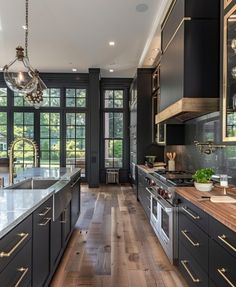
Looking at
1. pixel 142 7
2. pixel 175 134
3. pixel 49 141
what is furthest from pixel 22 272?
pixel 49 141

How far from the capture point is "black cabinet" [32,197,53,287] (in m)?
1.87

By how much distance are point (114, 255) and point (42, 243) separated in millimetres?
1413

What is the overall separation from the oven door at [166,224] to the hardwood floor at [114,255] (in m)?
0.19

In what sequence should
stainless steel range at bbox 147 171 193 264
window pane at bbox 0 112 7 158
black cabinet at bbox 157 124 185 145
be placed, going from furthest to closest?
window pane at bbox 0 112 7 158 → black cabinet at bbox 157 124 185 145 → stainless steel range at bbox 147 171 193 264

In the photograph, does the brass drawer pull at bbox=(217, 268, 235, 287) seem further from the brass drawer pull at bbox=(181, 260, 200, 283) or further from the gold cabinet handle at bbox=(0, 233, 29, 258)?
the gold cabinet handle at bbox=(0, 233, 29, 258)

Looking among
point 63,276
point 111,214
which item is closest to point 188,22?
point 63,276

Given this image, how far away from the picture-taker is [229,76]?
239 cm

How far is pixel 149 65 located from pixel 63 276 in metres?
5.07

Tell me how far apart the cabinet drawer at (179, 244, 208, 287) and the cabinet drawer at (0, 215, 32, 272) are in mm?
1251

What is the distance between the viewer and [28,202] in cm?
187

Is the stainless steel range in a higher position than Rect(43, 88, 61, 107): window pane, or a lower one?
lower

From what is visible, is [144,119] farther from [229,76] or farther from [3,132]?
[3,132]

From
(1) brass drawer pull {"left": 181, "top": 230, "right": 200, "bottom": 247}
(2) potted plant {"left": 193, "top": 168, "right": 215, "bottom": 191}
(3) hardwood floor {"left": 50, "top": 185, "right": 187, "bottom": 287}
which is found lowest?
(3) hardwood floor {"left": 50, "top": 185, "right": 187, "bottom": 287}

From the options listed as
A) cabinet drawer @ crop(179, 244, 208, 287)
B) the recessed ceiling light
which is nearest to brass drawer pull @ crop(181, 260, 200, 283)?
cabinet drawer @ crop(179, 244, 208, 287)
